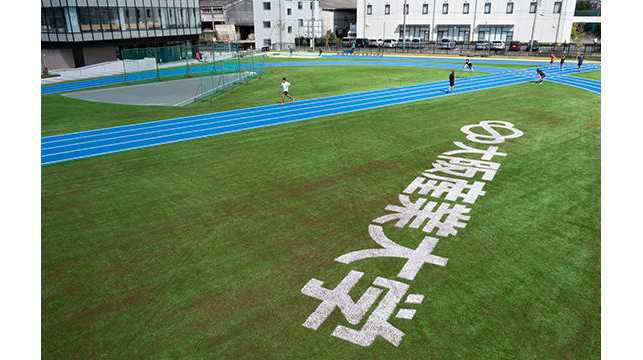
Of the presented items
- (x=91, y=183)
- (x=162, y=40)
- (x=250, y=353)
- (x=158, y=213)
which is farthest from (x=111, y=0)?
(x=250, y=353)

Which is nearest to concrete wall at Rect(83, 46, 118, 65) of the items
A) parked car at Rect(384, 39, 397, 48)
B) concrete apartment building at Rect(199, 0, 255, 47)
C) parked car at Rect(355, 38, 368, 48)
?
concrete apartment building at Rect(199, 0, 255, 47)

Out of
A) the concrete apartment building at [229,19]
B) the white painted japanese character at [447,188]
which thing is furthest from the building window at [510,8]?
the white painted japanese character at [447,188]

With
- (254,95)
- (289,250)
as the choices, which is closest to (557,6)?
(254,95)

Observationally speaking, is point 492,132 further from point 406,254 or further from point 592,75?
point 592,75

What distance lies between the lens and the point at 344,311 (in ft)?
24.7

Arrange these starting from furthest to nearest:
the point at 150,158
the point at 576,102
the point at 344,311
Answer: the point at 576,102, the point at 150,158, the point at 344,311

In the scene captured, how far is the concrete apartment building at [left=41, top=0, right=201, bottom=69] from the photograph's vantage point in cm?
4338

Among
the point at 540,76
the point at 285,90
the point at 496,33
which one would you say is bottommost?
the point at 285,90

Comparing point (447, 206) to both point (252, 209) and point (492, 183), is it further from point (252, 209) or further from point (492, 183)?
point (252, 209)

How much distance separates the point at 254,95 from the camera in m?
29.9

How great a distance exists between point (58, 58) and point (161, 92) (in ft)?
65.8

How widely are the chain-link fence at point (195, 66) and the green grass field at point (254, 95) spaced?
1.35 metres

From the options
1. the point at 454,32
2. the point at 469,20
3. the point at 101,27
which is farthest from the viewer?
the point at 454,32

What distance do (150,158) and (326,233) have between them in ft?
29.9
